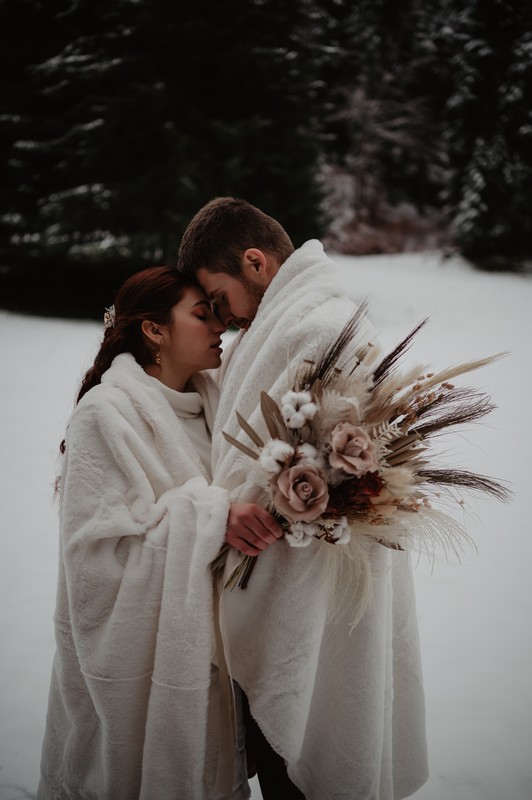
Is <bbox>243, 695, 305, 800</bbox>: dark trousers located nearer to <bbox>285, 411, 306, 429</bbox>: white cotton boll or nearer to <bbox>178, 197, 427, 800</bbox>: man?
<bbox>178, 197, 427, 800</bbox>: man

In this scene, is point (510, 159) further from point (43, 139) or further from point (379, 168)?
point (43, 139)

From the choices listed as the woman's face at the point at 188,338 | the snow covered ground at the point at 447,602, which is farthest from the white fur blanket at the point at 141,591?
the snow covered ground at the point at 447,602

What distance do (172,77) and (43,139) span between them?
2305 mm

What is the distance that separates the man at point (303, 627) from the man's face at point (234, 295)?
0.08 metres

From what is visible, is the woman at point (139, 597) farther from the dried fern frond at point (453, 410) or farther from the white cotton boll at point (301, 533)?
the dried fern frond at point (453, 410)

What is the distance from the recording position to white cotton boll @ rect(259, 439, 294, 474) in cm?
102

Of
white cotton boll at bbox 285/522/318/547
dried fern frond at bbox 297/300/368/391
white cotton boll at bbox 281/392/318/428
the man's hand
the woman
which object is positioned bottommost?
the woman

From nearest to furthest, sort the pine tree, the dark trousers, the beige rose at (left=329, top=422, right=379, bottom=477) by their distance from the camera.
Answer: the beige rose at (left=329, top=422, right=379, bottom=477), the dark trousers, the pine tree

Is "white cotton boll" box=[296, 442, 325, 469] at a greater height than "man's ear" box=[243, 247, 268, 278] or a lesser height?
lesser

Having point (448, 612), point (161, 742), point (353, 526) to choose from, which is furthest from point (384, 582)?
point (448, 612)

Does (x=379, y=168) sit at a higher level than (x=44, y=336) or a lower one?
higher

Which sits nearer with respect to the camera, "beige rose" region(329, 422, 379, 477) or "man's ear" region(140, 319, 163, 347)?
"beige rose" region(329, 422, 379, 477)

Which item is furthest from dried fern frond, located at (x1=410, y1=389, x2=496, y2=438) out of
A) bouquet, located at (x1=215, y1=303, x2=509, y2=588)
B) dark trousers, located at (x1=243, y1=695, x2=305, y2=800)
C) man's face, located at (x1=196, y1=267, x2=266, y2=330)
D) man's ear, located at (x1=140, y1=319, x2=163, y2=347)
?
dark trousers, located at (x1=243, y1=695, x2=305, y2=800)

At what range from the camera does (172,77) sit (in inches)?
317
